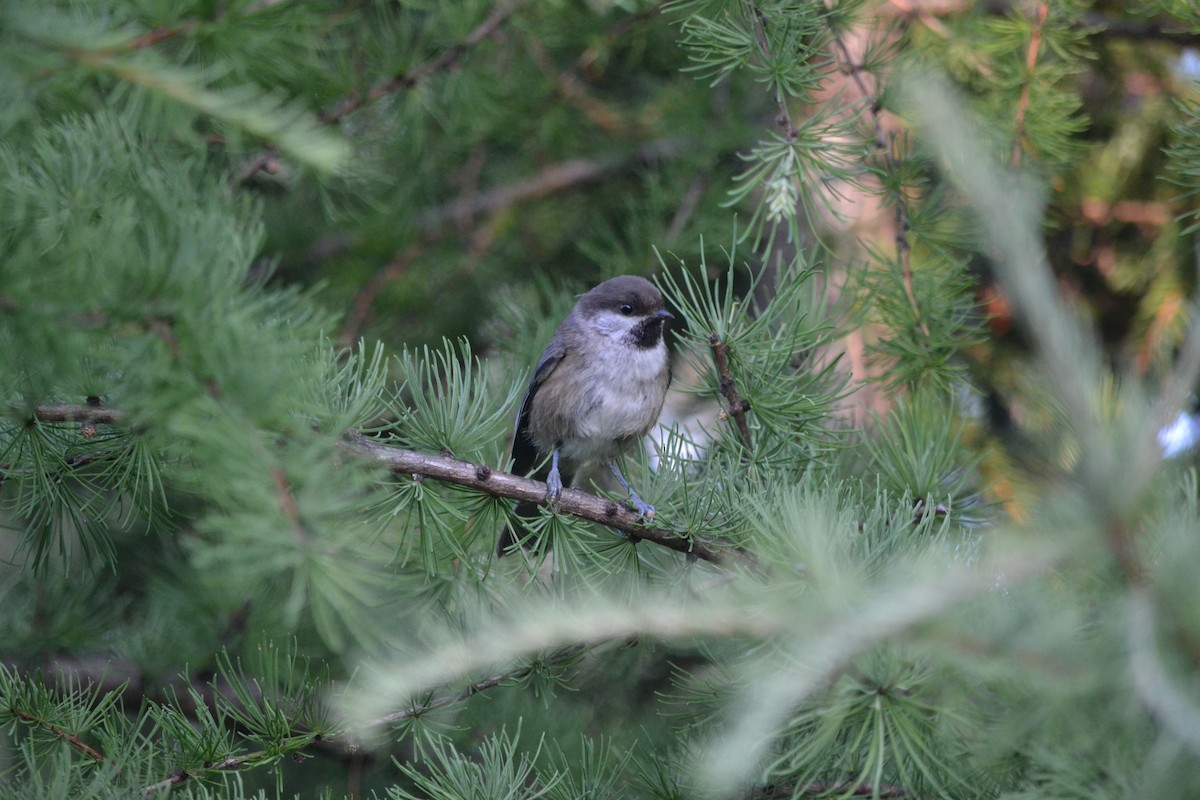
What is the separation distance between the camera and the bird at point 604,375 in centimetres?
369

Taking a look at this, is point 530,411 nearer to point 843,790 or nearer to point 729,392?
point 729,392

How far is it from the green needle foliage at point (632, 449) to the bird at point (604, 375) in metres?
0.14

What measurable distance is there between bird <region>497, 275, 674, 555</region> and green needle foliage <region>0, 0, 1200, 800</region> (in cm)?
14

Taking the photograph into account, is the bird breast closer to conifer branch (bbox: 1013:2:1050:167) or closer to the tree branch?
the tree branch

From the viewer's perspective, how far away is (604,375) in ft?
12.1

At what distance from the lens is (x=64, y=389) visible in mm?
1949

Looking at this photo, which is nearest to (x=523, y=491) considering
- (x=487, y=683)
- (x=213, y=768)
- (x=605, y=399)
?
(x=487, y=683)

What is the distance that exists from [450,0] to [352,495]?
2214 millimetres

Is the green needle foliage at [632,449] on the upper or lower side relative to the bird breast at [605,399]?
upper

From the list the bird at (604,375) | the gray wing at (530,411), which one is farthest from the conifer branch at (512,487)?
the bird at (604,375)

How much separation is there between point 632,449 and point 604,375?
0.34 m

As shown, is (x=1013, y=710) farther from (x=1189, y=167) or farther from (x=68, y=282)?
(x=1189, y=167)

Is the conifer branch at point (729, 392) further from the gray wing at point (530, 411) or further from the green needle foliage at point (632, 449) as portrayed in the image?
the gray wing at point (530, 411)

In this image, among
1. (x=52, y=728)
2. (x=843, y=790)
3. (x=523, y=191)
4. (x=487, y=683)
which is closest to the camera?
(x=843, y=790)
